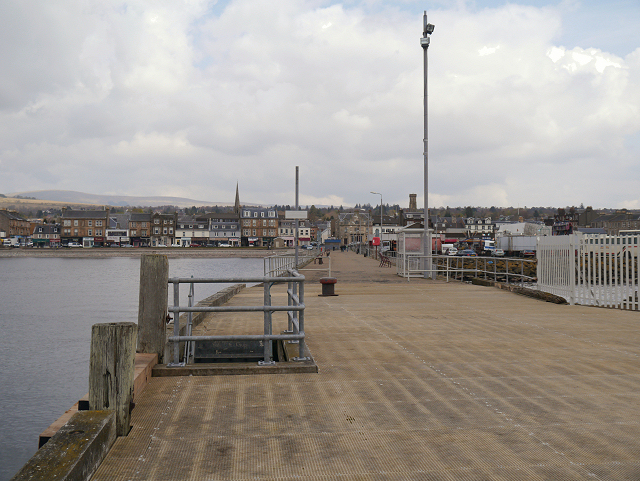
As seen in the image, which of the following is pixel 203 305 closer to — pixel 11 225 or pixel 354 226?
pixel 354 226

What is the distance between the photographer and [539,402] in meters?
5.78

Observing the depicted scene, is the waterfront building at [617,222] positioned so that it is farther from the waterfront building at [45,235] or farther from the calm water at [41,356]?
the waterfront building at [45,235]

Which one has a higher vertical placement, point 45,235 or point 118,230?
point 118,230

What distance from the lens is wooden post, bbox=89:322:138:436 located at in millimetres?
4789

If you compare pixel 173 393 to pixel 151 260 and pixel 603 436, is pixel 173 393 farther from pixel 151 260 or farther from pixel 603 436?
pixel 603 436

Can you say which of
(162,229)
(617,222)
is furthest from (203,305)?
(617,222)

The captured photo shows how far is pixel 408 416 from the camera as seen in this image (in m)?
5.31

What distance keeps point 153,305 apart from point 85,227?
16282 cm

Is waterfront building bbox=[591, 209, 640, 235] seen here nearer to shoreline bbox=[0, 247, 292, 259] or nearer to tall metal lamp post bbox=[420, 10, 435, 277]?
shoreline bbox=[0, 247, 292, 259]

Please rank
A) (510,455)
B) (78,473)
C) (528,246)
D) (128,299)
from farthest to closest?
(528,246) < (128,299) < (510,455) < (78,473)

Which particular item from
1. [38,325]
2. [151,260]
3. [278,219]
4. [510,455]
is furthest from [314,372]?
[278,219]

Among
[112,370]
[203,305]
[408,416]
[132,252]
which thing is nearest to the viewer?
[112,370]

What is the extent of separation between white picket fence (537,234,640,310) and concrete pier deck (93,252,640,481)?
5.02 metres

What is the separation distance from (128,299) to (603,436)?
4004 centimetres
